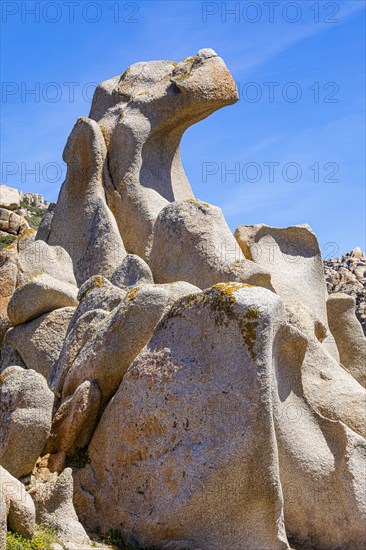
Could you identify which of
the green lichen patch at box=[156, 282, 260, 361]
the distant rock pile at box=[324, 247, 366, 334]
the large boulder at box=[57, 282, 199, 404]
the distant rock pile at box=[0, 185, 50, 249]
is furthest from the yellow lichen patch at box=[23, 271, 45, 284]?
the distant rock pile at box=[0, 185, 50, 249]

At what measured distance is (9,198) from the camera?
4084 cm

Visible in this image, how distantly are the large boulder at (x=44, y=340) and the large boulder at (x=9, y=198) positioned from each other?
25.1m

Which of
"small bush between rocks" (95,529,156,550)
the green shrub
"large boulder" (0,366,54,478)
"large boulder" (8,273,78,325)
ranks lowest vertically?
"small bush between rocks" (95,529,156,550)

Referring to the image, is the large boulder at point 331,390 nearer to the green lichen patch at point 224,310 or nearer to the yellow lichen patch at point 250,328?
the green lichen patch at point 224,310

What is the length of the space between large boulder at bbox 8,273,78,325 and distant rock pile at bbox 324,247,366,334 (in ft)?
49.5

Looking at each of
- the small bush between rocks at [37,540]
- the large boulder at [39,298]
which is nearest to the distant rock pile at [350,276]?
the large boulder at [39,298]

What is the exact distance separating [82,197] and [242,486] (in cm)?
912

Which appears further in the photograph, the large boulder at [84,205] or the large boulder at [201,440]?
the large boulder at [84,205]

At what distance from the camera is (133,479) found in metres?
10.9

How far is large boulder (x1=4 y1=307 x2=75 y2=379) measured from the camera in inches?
593

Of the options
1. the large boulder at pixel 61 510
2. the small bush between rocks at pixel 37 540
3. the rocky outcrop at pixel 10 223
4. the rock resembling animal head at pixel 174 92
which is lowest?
the small bush between rocks at pixel 37 540

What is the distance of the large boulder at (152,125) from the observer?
18.1 meters

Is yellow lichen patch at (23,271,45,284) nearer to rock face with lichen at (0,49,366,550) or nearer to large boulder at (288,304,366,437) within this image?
rock face with lichen at (0,49,366,550)

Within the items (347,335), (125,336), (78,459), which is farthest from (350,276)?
(78,459)
